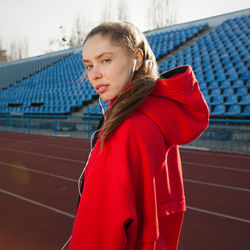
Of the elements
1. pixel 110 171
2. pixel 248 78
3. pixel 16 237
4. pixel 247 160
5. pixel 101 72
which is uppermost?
pixel 101 72

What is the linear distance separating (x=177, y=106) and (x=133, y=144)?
0.74 ft

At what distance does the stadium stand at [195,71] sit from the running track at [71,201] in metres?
3.09

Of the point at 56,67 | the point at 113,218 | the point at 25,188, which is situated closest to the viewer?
the point at 113,218

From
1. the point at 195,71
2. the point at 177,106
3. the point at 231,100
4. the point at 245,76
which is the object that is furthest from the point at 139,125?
the point at 195,71

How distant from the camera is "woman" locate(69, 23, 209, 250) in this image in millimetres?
690

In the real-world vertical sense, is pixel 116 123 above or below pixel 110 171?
above

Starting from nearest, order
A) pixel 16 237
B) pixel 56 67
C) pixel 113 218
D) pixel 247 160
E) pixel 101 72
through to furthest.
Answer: pixel 113 218 < pixel 101 72 < pixel 16 237 < pixel 247 160 < pixel 56 67

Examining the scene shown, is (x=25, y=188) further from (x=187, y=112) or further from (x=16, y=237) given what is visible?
(x=187, y=112)

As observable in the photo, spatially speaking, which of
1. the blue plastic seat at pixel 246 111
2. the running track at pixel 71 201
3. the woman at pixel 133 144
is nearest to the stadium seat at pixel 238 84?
the blue plastic seat at pixel 246 111

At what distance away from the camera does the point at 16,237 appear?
2.74 meters

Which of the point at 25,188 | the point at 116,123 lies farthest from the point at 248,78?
the point at 116,123

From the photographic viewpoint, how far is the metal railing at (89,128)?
7172 millimetres

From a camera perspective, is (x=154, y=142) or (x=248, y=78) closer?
(x=154, y=142)

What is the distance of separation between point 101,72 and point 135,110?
0.67ft
